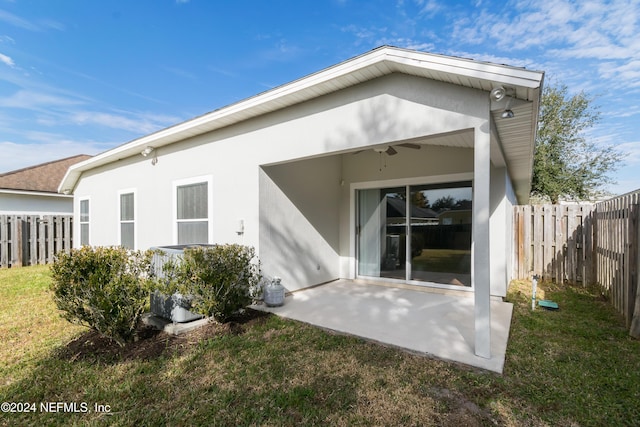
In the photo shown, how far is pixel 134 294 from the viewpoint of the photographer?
3604 millimetres

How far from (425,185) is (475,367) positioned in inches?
162

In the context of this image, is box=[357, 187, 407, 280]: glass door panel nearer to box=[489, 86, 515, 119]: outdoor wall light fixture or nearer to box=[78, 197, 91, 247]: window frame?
box=[489, 86, 515, 119]: outdoor wall light fixture

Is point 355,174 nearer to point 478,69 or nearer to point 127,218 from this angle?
point 478,69

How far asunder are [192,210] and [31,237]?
8303 mm

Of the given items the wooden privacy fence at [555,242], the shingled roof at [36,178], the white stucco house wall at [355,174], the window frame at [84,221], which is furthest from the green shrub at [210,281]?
the shingled roof at [36,178]

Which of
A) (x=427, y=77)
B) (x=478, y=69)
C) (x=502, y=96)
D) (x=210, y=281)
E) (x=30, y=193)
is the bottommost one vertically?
(x=210, y=281)

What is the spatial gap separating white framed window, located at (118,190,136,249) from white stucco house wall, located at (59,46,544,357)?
0.17 ft

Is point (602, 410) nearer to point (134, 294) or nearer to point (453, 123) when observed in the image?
point (453, 123)

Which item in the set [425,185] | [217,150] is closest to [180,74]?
[217,150]

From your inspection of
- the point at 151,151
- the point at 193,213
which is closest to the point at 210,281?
the point at 193,213

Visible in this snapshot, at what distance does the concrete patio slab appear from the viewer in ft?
11.7

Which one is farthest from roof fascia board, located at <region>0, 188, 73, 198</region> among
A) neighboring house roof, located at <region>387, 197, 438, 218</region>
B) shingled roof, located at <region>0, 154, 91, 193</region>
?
neighboring house roof, located at <region>387, 197, 438, 218</region>

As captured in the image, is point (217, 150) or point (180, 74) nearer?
point (217, 150)

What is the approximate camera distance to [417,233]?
Answer: 21.5 feet
